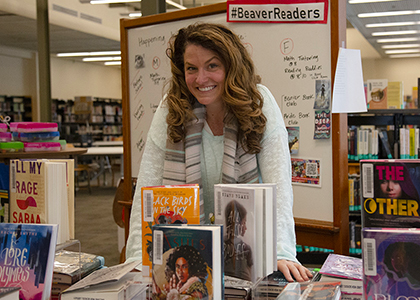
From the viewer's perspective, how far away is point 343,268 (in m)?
1.25

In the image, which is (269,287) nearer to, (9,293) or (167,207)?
(167,207)

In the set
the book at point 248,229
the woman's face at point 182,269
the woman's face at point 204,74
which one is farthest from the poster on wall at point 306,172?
the woman's face at point 182,269

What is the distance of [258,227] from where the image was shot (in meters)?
1.07

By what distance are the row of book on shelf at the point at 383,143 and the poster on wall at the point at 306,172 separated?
6.63 feet

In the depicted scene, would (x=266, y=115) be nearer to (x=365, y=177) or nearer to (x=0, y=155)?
(x=365, y=177)

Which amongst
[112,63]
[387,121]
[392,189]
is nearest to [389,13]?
[387,121]

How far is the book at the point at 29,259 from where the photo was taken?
3.56ft

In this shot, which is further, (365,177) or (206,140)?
(206,140)

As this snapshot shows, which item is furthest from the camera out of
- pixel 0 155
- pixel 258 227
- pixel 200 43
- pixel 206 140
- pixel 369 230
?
pixel 0 155

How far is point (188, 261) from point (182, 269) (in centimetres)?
3

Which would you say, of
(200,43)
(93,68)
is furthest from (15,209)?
(93,68)

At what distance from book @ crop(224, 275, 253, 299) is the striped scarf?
0.52 meters

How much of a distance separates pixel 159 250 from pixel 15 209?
0.60m

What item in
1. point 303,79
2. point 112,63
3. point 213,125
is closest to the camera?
point 213,125
